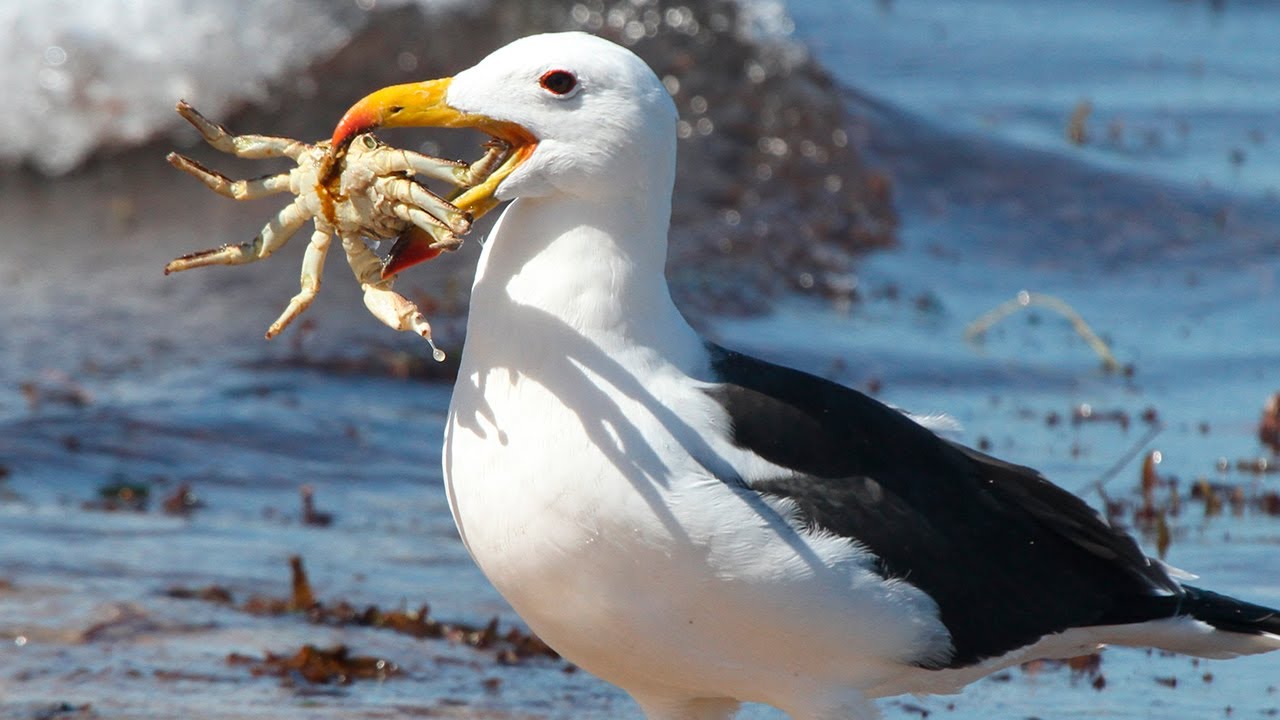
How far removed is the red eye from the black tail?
219 cm

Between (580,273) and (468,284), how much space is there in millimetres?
6531

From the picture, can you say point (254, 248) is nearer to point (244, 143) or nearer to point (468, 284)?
point (244, 143)

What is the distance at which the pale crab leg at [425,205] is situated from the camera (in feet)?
13.6

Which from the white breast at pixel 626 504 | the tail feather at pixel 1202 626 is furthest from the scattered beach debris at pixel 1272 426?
the white breast at pixel 626 504

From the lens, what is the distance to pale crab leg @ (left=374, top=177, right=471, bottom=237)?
13.6 feet

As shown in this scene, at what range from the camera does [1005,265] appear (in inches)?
477

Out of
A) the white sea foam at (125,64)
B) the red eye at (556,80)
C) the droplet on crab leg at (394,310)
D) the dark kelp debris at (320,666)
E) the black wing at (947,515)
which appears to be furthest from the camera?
the white sea foam at (125,64)

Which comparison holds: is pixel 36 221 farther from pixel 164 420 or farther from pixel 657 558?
pixel 657 558

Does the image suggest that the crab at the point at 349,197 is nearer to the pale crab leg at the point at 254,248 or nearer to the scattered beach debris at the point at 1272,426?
the pale crab leg at the point at 254,248

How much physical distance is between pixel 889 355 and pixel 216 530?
4109mm

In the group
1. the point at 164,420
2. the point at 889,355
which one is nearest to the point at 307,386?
the point at 164,420

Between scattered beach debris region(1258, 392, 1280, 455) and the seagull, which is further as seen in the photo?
scattered beach debris region(1258, 392, 1280, 455)

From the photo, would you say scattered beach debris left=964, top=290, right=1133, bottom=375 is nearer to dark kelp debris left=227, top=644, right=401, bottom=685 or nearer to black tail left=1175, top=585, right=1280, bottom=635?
black tail left=1175, top=585, right=1280, bottom=635

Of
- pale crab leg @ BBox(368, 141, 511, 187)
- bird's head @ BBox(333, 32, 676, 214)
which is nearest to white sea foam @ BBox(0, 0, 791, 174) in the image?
pale crab leg @ BBox(368, 141, 511, 187)
